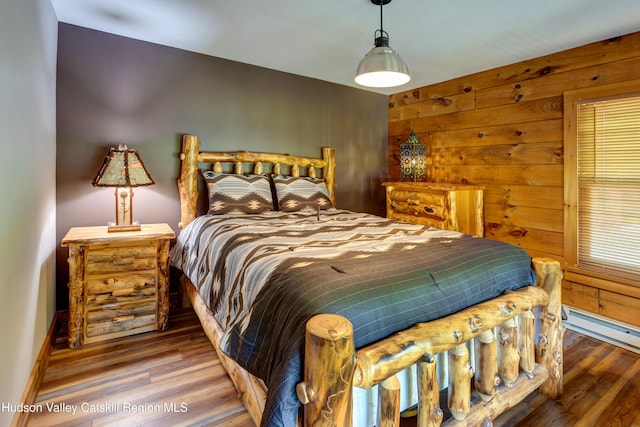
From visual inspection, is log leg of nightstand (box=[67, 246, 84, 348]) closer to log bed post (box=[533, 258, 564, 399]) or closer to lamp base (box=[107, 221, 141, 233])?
lamp base (box=[107, 221, 141, 233])

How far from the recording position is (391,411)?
1050 millimetres

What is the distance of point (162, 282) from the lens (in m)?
2.34

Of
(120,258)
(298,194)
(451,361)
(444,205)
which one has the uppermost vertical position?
(298,194)

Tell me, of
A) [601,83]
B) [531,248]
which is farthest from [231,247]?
[601,83]

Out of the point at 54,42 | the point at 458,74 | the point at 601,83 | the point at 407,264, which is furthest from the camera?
the point at 458,74

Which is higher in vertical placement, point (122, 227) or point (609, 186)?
point (609, 186)

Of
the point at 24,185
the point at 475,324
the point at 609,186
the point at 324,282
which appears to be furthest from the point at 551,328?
the point at 24,185

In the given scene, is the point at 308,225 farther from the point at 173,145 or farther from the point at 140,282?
the point at 173,145

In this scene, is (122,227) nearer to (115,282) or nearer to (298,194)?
(115,282)

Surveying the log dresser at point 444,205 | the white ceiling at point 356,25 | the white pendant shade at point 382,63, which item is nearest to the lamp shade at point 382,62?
the white pendant shade at point 382,63

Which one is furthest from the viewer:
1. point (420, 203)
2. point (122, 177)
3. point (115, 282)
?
point (420, 203)

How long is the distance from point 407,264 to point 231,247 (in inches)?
36.5

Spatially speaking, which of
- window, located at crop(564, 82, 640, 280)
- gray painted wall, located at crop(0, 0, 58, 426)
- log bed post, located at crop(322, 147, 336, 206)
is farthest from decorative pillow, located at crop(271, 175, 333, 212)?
window, located at crop(564, 82, 640, 280)

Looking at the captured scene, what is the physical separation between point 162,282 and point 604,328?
10.4ft
